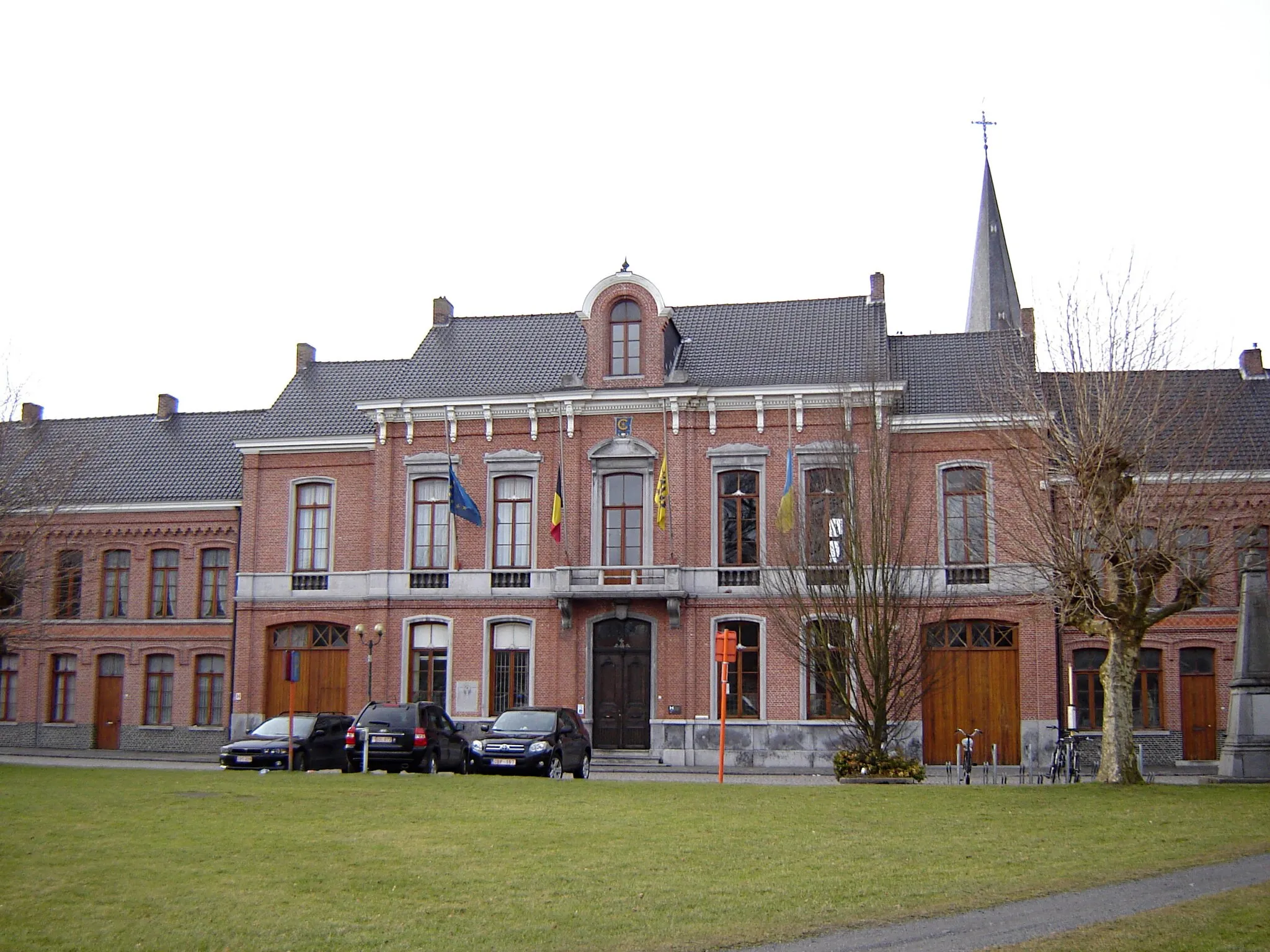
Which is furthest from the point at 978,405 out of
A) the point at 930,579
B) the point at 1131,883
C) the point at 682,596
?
the point at 1131,883

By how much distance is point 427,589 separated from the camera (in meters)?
34.4

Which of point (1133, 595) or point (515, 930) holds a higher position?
point (1133, 595)

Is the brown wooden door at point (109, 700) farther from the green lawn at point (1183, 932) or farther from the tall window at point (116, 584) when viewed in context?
the green lawn at point (1183, 932)

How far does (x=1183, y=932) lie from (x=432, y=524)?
26415 millimetres

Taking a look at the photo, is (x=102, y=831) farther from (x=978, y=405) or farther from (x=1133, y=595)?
(x=978, y=405)

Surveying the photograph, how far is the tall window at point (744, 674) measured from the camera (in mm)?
32375

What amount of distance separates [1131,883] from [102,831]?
1121 centimetres

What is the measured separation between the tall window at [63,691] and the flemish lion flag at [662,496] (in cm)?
1905

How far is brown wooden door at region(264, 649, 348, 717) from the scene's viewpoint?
116 feet

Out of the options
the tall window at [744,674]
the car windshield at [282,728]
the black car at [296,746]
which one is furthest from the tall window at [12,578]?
the tall window at [744,674]

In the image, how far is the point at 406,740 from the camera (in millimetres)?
26047

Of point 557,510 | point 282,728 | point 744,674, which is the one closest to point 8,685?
point 282,728

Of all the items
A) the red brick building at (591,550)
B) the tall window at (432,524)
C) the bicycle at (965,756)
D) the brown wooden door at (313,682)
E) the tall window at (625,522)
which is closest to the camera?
the bicycle at (965,756)

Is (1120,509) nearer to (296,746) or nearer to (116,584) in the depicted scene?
(296,746)
